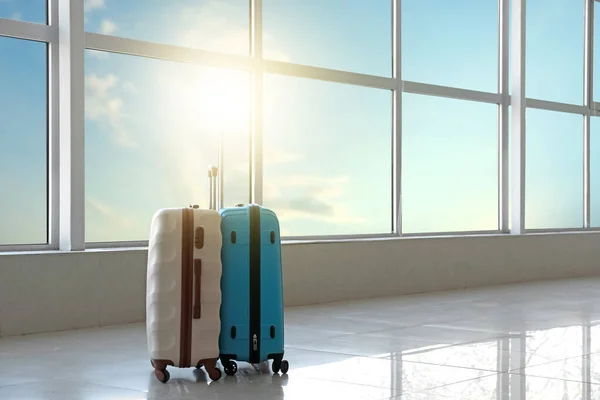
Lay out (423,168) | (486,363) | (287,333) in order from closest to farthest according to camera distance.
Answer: (486,363) < (287,333) < (423,168)

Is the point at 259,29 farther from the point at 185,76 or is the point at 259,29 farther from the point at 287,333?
the point at 287,333

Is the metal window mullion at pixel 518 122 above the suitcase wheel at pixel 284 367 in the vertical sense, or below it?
above

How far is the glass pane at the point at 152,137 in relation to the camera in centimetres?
663

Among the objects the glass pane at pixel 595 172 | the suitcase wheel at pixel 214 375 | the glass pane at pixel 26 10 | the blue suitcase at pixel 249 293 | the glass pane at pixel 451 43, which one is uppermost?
the glass pane at pixel 451 43

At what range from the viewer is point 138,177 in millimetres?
6875

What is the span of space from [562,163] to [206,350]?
8571 millimetres

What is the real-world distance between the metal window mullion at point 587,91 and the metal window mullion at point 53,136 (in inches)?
314

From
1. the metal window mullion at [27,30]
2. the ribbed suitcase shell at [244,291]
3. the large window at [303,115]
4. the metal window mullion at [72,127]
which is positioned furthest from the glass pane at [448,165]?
the ribbed suitcase shell at [244,291]

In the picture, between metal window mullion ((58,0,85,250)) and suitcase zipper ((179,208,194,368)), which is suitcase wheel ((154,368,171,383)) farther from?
metal window mullion ((58,0,85,250))

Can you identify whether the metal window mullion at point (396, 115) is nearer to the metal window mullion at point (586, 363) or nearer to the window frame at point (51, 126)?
the metal window mullion at point (586, 363)

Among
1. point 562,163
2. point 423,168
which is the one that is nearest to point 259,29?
point 423,168

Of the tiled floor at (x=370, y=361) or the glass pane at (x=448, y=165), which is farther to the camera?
the glass pane at (x=448, y=165)

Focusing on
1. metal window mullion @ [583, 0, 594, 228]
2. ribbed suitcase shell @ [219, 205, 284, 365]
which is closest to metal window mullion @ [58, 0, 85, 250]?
ribbed suitcase shell @ [219, 205, 284, 365]

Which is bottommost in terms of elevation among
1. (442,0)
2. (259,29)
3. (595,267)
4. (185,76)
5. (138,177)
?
(595,267)
